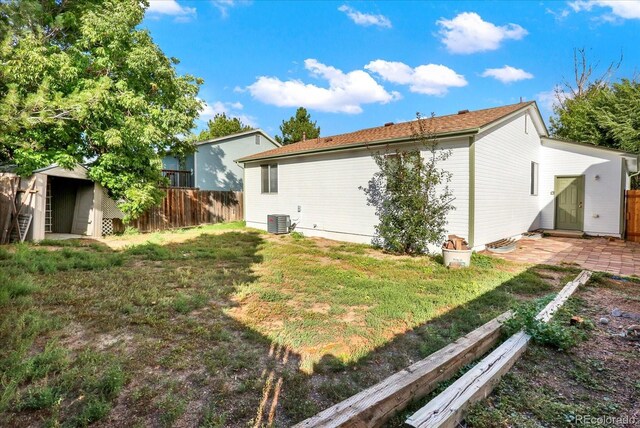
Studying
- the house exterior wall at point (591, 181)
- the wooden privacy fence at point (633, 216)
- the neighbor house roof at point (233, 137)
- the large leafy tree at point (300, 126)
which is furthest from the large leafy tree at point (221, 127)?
the wooden privacy fence at point (633, 216)

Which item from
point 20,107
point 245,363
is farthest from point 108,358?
point 20,107

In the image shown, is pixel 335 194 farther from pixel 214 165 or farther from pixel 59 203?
pixel 214 165

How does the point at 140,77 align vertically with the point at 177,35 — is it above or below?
below

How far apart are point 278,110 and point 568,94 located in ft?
75.3

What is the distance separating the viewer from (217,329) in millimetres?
3480

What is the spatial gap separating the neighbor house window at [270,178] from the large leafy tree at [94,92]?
11.5 feet

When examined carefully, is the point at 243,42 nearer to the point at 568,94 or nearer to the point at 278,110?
the point at 278,110

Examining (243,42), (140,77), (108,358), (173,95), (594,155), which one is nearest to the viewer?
(108,358)

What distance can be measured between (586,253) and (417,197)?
4.59 meters

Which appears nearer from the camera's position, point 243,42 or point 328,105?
point 243,42

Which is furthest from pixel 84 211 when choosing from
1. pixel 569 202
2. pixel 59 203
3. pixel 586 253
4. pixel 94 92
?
pixel 569 202

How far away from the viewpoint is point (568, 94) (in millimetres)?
22797

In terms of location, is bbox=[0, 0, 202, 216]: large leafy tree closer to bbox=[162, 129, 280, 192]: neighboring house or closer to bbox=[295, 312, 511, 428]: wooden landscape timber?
bbox=[162, 129, 280, 192]: neighboring house

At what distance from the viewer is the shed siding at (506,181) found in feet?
25.9
